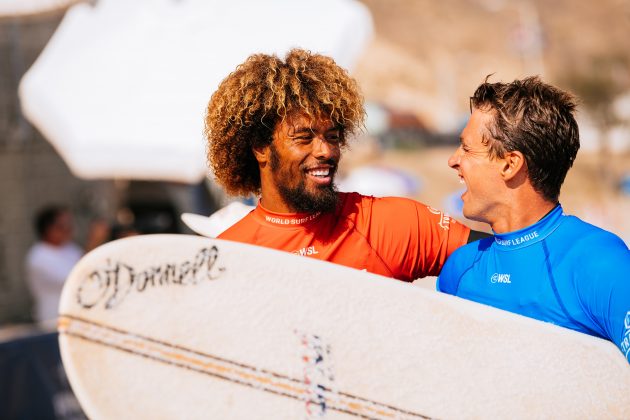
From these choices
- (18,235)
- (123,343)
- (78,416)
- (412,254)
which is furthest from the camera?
(18,235)

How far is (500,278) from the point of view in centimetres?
225

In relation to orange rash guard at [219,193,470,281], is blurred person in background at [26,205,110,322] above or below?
below

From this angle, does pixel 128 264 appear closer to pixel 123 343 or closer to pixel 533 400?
pixel 123 343

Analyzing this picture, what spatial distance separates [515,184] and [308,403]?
834 millimetres

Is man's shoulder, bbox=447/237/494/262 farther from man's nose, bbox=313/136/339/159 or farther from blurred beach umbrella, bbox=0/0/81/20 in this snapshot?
blurred beach umbrella, bbox=0/0/81/20

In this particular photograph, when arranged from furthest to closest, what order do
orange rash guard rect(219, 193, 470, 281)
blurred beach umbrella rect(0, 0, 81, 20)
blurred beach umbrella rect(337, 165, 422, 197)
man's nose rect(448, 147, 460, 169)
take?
blurred beach umbrella rect(337, 165, 422, 197)
blurred beach umbrella rect(0, 0, 81, 20)
orange rash guard rect(219, 193, 470, 281)
man's nose rect(448, 147, 460, 169)

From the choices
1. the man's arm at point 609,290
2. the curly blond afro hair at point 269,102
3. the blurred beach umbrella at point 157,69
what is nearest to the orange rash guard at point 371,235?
the curly blond afro hair at point 269,102

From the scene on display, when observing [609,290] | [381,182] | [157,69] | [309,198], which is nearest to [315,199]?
[309,198]

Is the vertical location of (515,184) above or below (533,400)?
above

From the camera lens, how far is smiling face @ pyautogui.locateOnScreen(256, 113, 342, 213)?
239 centimetres

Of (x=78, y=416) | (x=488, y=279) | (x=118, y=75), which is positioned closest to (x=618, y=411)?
(x=488, y=279)

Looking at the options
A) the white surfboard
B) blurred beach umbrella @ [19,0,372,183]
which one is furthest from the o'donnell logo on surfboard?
blurred beach umbrella @ [19,0,372,183]

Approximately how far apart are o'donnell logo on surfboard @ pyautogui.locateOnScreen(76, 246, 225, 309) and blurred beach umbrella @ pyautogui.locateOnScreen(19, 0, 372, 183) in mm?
2845

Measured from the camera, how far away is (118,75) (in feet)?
18.7
